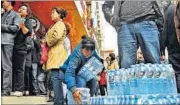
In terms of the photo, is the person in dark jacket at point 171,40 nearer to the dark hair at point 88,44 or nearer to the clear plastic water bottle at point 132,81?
the dark hair at point 88,44

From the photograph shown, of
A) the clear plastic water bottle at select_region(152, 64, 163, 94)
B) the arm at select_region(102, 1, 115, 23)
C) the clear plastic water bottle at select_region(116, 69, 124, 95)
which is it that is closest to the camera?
the clear plastic water bottle at select_region(152, 64, 163, 94)

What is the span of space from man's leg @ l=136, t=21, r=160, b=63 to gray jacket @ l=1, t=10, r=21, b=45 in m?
2.36

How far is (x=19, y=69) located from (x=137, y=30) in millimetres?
2549

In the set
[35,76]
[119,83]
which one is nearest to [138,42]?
[119,83]

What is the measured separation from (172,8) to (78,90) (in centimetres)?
118

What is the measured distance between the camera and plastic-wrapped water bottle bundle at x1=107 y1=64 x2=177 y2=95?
2.34 m

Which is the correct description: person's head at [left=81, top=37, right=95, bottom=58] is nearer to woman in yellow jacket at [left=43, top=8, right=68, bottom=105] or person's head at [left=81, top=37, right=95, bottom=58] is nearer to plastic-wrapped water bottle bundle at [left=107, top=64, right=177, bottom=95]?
woman in yellow jacket at [left=43, top=8, right=68, bottom=105]

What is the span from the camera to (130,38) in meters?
3.21

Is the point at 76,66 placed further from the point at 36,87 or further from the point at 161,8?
the point at 36,87

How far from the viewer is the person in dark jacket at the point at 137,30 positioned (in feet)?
10.5

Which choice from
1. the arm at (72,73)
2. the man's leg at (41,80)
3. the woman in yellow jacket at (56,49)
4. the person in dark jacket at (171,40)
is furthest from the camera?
the man's leg at (41,80)

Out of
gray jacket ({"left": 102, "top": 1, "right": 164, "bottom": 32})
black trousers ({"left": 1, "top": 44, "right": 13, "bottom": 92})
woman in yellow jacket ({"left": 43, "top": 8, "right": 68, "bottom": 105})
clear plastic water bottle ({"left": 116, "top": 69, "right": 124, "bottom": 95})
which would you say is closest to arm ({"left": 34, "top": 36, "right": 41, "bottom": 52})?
black trousers ({"left": 1, "top": 44, "right": 13, "bottom": 92})

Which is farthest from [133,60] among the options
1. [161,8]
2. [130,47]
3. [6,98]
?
[6,98]

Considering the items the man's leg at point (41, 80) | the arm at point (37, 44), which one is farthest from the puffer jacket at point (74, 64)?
the man's leg at point (41, 80)
